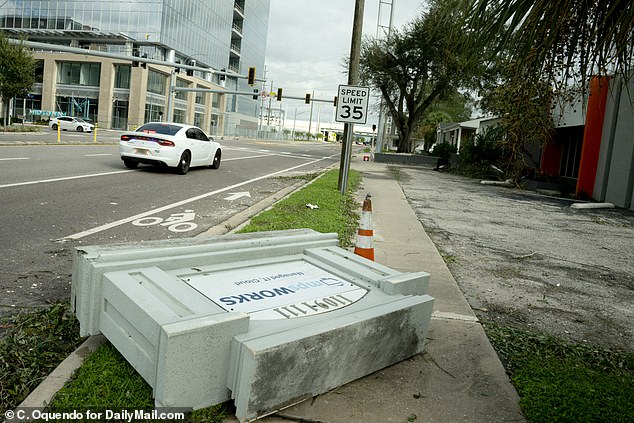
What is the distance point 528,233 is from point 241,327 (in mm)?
8456

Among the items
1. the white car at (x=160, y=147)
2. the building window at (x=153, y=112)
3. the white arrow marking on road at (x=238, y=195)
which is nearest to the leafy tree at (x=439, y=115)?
the white car at (x=160, y=147)

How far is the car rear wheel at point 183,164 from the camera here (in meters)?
15.9

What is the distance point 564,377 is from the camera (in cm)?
358

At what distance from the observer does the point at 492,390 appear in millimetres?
3391

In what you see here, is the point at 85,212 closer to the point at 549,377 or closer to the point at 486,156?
the point at 549,377

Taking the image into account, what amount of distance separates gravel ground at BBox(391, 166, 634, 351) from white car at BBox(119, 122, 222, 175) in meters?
7.00

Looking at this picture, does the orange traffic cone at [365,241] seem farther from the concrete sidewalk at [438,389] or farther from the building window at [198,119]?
the building window at [198,119]

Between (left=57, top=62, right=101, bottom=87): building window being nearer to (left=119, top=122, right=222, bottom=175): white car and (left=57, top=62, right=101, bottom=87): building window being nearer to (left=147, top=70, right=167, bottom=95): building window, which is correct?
(left=147, top=70, right=167, bottom=95): building window

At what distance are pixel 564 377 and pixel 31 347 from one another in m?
3.43

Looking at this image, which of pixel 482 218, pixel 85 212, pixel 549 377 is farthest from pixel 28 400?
pixel 482 218

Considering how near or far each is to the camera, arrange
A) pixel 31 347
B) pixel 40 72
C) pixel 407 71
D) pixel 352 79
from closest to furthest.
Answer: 1. pixel 31 347
2. pixel 352 79
3. pixel 407 71
4. pixel 40 72

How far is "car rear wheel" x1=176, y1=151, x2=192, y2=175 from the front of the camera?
15891 millimetres

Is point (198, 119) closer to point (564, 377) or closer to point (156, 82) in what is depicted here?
point (156, 82)

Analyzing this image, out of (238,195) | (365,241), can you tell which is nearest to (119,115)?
(238,195)
